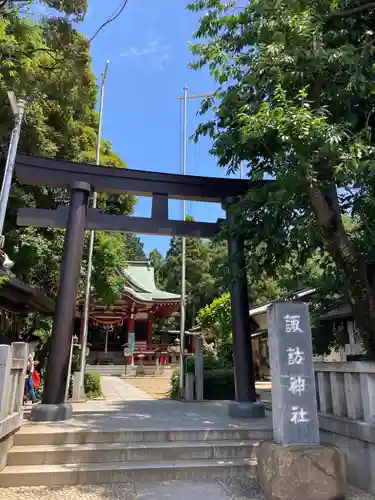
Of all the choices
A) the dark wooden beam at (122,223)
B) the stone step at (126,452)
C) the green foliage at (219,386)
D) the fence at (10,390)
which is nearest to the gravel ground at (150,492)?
the stone step at (126,452)

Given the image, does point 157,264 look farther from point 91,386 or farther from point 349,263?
point 349,263

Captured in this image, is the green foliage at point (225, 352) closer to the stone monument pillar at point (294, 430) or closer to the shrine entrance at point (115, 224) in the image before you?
the shrine entrance at point (115, 224)

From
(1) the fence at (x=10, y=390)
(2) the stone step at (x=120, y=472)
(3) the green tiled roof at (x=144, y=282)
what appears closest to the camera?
(2) the stone step at (x=120, y=472)

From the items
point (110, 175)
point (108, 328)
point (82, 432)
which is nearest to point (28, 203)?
point (110, 175)

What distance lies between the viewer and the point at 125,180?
25.9 feet

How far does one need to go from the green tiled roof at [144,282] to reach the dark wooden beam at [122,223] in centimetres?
1793

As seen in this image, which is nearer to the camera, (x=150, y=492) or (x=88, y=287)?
(x=150, y=492)

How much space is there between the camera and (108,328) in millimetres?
26703

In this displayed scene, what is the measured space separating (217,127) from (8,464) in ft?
20.0

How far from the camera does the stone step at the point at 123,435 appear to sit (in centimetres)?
522

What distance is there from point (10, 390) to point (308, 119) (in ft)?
17.1

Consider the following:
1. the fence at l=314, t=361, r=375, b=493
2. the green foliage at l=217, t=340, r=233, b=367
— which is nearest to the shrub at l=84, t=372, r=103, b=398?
the green foliage at l=217, t=340, r=233, b=367

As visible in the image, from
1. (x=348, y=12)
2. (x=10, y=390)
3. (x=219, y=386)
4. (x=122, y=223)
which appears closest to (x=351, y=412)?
(x=10, y=390)

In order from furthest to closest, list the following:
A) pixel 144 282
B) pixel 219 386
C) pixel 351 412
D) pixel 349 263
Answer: pixel 144 282, pixel 219 386, pixel 349 263, pixel 351 412
